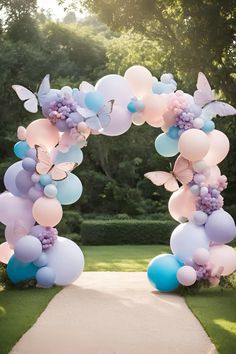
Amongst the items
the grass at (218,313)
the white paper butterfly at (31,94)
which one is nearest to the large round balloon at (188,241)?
the grass at (218,313)

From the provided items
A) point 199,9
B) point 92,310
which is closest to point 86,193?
point 199,9

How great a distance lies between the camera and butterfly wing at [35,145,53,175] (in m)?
10.1

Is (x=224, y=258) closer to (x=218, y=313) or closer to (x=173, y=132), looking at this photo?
(x=218, y=313)

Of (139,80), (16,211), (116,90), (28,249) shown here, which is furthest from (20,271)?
(139,80)

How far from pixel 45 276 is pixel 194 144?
135 inches

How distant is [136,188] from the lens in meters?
26.6

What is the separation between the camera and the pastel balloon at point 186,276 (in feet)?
32.4

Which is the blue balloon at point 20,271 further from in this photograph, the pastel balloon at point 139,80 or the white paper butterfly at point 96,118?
the pastel balloon at point 139,80

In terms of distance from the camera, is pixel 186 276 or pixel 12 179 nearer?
pixel 186 276

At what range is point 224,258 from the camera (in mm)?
10172

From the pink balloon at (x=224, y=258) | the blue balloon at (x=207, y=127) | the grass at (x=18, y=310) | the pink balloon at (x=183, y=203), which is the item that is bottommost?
the grass at (x=18, y=310)

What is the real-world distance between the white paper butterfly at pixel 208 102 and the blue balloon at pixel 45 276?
3.97 metres

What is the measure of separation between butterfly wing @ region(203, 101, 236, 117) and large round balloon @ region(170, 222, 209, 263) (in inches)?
81.3

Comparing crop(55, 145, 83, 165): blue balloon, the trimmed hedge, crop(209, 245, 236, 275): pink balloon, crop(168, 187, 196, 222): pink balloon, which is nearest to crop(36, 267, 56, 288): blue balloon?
crop(55, 145, 83, 165): blue balloon
